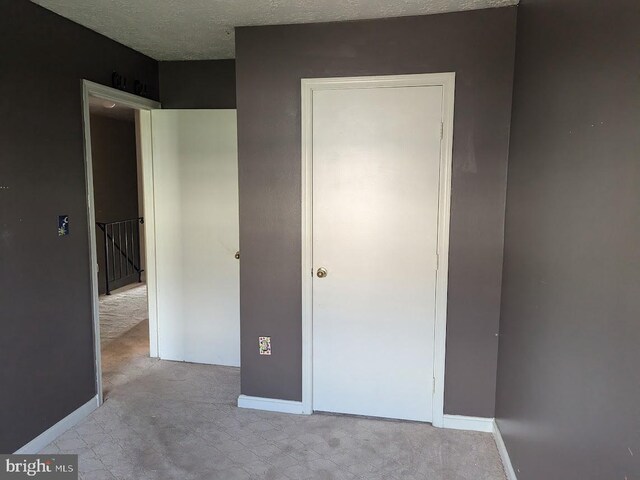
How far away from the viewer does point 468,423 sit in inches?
106

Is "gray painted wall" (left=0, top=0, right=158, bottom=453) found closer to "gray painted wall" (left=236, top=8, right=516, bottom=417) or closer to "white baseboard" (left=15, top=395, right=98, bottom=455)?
"white baseboard" (left=15, top=395, right=98, bottom=455)

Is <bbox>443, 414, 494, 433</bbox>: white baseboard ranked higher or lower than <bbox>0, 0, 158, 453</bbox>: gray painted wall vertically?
lower

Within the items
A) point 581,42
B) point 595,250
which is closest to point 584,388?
point 595,250

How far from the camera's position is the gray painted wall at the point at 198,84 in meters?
3.55

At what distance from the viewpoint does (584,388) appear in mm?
1340

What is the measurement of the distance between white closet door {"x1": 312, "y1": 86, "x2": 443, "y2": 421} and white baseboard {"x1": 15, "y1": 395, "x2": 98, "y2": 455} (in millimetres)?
1470

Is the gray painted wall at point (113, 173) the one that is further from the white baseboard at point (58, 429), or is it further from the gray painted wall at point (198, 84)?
the white baseboard at point (58, 429)

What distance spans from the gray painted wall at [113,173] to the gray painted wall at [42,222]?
11.4ft

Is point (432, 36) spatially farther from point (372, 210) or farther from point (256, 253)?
point (256, 253)

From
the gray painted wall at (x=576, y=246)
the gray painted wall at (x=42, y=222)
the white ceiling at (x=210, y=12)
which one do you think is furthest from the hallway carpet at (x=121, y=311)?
the gray painted wall at (x=576, y=246)

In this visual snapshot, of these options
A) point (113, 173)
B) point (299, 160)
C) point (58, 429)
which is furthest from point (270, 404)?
point (113, 173)

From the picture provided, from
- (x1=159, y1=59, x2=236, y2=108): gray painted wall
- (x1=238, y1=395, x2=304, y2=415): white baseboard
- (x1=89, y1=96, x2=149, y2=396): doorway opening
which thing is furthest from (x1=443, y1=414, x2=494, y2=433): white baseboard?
(x1=89, y1=96, x2=149, y2=396): doorway opening

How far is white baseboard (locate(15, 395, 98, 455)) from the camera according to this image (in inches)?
93.9

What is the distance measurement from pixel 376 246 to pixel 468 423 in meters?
1.20
